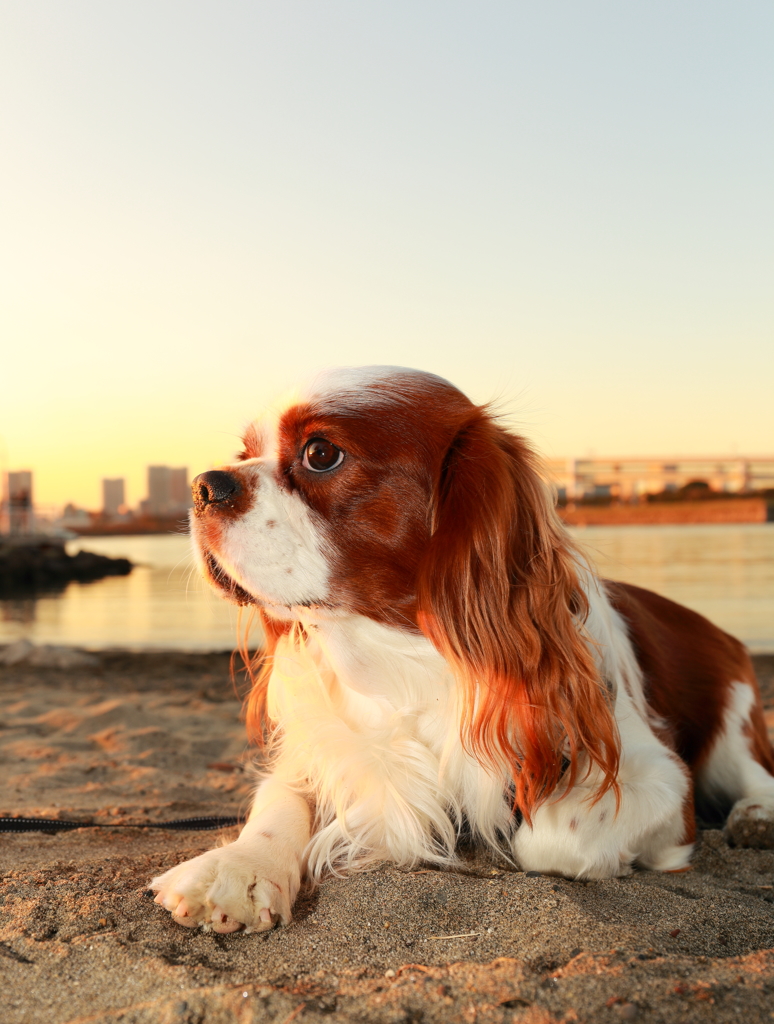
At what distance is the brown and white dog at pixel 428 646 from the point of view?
6.24 feet

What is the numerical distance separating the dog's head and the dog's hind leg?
3.11 feet

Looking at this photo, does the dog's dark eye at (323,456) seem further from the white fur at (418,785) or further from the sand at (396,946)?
the sand at (396,946)

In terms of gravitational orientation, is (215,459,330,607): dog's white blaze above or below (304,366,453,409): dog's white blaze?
below

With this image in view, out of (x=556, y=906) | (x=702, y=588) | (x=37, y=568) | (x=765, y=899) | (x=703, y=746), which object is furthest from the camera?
(x=37, y=568)

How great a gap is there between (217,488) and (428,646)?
66 cm

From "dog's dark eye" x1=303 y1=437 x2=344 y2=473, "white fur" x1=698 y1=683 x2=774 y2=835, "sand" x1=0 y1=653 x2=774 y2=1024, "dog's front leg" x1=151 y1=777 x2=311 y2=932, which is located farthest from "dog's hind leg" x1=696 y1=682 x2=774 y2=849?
"dog's dark eye" x1=303 y1=437 x2=344 y2=473

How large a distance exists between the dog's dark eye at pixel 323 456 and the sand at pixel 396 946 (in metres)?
0.98

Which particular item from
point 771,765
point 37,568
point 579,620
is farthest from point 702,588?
point 37,568

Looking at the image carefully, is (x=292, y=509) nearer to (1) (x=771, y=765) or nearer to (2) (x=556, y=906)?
(2) (x=556, y=906)

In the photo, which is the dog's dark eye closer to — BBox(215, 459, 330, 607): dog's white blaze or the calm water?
BBox(215, 459, 330, 607): dog's white blaze

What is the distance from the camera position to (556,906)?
160 centimetres

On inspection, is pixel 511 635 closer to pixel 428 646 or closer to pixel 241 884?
pixel 428 646

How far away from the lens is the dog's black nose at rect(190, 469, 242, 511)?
1942 mm

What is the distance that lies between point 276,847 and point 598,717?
2.73 feet
